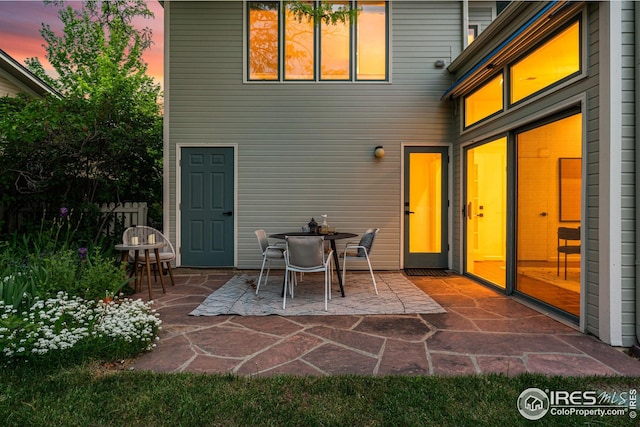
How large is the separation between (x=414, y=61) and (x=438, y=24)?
786 mm

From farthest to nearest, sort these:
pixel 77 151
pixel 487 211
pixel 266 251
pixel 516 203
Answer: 1. pixel 77 151
2. pixel 487 211
3. pixel 266 251
4. pixel 516 203

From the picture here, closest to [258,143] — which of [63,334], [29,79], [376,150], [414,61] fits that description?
[376,150]

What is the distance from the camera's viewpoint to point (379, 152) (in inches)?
238

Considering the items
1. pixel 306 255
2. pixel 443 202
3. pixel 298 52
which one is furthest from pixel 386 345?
pixel 298 52

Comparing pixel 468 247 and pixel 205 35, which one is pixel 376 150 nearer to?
pixel 468 247

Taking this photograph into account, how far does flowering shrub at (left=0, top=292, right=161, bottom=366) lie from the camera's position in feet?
7.77

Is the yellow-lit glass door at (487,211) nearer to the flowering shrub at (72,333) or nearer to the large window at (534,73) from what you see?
the large window at (534,73)

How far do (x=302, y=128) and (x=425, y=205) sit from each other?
2.66m

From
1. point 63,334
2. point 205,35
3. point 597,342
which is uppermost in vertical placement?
point 205,35

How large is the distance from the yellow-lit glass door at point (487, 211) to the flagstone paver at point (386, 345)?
112cm

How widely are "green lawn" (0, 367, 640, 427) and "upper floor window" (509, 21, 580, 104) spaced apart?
2.82 meters

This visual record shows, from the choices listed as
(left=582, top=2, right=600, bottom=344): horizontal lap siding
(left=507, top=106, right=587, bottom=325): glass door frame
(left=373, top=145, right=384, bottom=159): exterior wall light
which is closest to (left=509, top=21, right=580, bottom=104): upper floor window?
(left=582, top=2, right=600, bottom=344): horizontal lap siding

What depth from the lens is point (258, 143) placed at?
6.22 meters

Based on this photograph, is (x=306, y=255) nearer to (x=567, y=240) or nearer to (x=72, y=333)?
(x=72, y=333)
